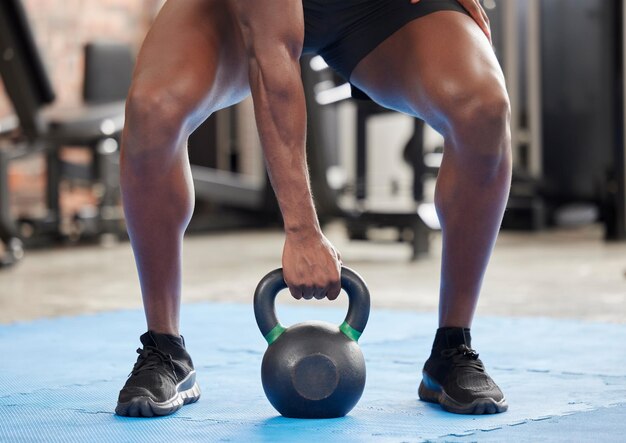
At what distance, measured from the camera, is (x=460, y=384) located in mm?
1532

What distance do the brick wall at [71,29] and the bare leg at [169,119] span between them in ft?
17.7

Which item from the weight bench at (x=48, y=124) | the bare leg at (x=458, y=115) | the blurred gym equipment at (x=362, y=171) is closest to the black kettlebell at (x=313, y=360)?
the bare leg at (x=458, y=115)

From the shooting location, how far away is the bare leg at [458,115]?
149 cm

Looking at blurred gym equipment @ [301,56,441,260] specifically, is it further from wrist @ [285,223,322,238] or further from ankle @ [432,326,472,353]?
wrist @ [285,223,322,238]

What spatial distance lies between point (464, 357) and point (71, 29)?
19.9ft

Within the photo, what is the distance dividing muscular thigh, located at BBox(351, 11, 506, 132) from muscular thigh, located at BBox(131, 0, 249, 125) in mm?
223

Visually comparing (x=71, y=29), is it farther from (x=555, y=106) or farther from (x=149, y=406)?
(x=149, y=406)

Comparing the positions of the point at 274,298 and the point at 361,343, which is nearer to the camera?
the point at 274,298

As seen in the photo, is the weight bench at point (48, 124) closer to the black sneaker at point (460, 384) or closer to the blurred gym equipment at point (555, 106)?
the blurred gym equipment at point (555, 106)

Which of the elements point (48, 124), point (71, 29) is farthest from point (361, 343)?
point (71, 29)

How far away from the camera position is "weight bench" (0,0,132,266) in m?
4.64

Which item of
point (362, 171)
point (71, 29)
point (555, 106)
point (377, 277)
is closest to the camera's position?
point (377, 277)

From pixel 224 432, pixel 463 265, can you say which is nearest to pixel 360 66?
pixel 463 265

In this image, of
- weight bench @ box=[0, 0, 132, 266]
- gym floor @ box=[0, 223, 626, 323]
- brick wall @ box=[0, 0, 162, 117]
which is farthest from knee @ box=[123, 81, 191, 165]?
brick wall @ box=[0, 0, 162, 117]
